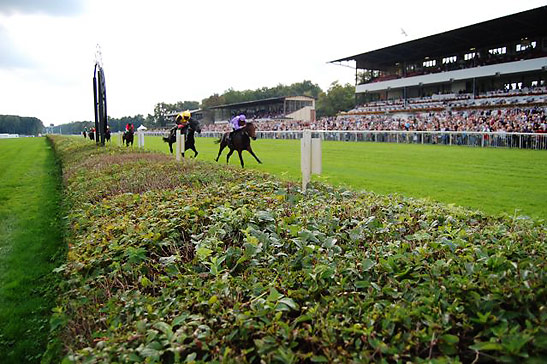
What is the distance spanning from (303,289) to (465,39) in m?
40.9

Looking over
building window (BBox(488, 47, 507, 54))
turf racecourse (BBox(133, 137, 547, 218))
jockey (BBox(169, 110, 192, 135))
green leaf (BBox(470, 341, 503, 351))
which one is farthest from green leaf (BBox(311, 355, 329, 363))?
building window (BBox(488, 47, 507, 54))

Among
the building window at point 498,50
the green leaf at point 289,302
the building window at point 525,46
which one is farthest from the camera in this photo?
the building window at point 498,50

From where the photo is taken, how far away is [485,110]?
3133cm

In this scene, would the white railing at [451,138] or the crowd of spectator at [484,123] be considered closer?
the white railing at [451,138]

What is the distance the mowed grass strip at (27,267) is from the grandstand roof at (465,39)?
33.2m

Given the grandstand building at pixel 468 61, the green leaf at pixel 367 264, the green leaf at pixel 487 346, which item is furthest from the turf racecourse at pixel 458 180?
the grandstand building at pixel 468 61

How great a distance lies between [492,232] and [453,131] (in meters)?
22.4

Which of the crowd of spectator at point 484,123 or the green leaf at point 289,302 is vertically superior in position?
the crowd of spectator at point 484,123

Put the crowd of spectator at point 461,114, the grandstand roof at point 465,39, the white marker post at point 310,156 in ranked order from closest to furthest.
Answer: the white marker post at point 310,156 < the crowd of spectator at point 461,114 < the grandstand roof at point 465,39

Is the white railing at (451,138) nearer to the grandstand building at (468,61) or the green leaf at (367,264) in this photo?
the grandstand building at (468,61)

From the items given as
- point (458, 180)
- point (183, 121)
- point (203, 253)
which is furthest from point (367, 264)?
point (183, 121)

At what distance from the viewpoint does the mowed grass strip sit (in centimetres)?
312

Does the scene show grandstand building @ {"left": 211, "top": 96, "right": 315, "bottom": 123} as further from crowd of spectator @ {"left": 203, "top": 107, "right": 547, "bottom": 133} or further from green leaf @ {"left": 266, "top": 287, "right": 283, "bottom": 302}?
green leaf @ {"left": 266, "top": 287, "right": 283, "bottom": 302}

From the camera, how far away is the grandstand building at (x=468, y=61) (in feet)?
109
